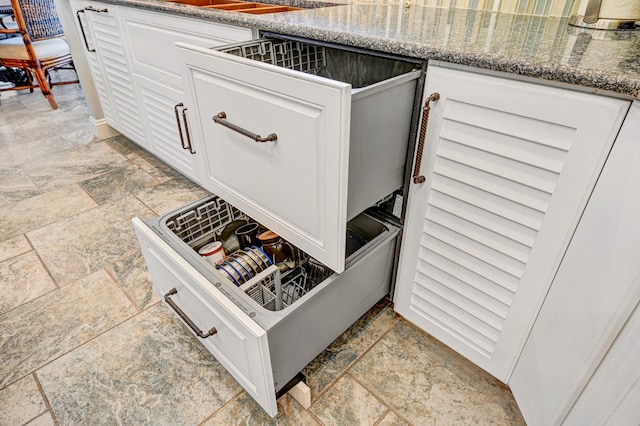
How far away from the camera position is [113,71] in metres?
1.95

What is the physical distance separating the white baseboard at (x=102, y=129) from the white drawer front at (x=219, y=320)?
5.61ft

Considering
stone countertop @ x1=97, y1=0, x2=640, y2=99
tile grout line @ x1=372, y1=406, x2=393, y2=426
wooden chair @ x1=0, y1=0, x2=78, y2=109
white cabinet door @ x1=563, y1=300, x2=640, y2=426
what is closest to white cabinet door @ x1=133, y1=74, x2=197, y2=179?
stone countertop @ x1=97, y1=0, x2=640, y2=99

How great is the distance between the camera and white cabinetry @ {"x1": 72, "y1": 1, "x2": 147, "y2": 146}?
5.82 ft

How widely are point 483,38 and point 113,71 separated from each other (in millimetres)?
1778

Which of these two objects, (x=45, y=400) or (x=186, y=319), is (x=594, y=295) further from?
(x=45, y=400)

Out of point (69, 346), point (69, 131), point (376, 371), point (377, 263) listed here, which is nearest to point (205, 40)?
point (377, 263)

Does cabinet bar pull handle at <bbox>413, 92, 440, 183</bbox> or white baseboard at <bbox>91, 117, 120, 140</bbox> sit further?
white baseboard at <bbox>91, 117, 120, 140</bbox>

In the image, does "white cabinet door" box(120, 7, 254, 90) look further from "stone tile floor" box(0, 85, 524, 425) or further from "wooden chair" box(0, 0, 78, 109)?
"wooden chair" box(0, 0, 78, 109)

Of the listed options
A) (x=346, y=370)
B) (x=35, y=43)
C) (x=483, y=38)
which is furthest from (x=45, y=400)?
(x=35, y=43)

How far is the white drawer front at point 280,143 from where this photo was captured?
697mm

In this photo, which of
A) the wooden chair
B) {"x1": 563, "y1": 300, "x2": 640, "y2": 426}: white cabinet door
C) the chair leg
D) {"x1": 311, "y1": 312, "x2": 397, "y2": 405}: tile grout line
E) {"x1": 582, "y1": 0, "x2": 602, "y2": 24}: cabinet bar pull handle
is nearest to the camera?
{"x1": 563, "y1": 300, "x2": 640, "y2": 426}: white cabinet door

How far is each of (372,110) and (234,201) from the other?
1.53ft

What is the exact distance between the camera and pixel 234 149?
0.94m

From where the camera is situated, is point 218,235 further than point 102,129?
No
